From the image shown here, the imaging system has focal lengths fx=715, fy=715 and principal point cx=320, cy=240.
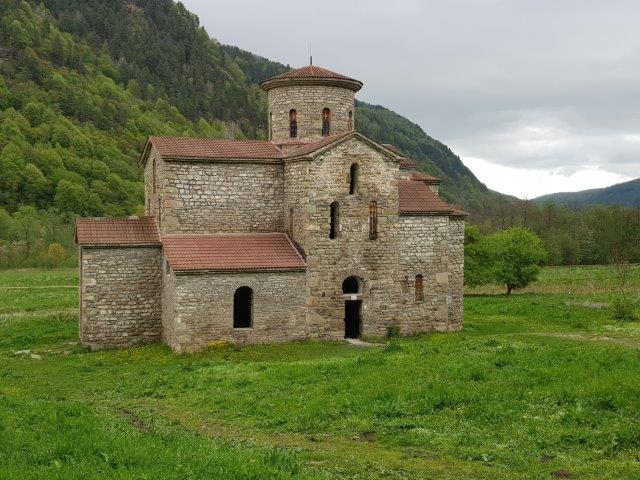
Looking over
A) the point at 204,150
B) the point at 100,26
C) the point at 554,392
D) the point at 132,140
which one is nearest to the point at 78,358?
the point at 204,150

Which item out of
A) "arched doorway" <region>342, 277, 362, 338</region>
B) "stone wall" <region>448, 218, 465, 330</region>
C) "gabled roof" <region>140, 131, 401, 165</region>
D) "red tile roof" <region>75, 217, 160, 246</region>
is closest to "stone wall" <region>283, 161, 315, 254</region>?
"gabled roof" <region>140, 131, 401, 165</region>

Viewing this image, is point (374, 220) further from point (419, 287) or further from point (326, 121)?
point (326, 121)

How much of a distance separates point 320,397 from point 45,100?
3981 inches

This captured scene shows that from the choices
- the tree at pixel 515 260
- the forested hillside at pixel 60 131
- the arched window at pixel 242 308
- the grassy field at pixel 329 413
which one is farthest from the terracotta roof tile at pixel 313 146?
the forested hillside at pixel 60 131

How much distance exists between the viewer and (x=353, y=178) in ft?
88.6

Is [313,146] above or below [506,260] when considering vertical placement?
above

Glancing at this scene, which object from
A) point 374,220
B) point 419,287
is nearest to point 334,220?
point 374,220

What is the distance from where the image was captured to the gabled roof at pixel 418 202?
91.9 ft

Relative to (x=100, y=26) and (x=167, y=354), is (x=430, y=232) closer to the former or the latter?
(x=167, y=354)

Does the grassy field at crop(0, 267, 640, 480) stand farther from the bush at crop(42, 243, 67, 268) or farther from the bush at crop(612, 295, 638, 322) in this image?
the bush at crop(42, 243, 67, 268)

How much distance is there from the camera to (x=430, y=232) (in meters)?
28.2

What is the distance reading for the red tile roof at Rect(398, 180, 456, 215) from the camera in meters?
28.0

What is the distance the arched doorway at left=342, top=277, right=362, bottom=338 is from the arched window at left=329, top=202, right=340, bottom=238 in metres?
1.79

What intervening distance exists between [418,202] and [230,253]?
8.03 metres
